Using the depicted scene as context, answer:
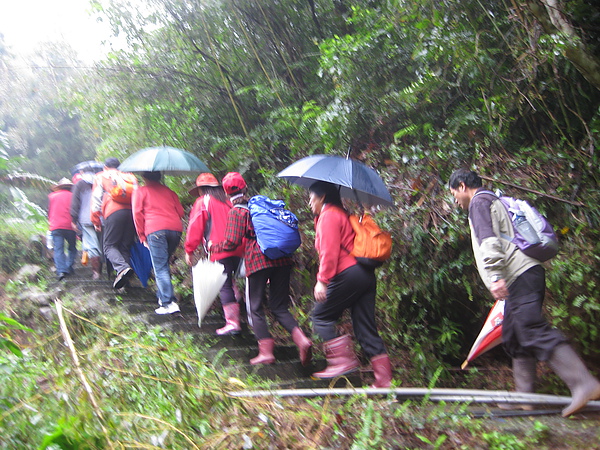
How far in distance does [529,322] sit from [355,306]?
154cm

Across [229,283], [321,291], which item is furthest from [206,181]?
[321,291]

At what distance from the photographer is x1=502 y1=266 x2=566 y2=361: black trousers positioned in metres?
3.79

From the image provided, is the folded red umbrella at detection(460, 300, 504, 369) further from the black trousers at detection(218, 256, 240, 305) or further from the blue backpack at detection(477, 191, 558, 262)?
the black trousers at detection(218, 256, 240, 305)

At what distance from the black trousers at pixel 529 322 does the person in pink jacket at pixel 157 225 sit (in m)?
4.08

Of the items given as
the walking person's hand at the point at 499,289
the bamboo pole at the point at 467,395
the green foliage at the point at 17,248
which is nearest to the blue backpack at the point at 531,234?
the walking person's hand at the point at 499,289

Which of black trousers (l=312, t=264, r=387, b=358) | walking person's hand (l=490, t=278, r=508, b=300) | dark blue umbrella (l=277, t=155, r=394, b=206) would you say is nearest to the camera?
walking person's hand (l=490, t=278, r=508, b=300)

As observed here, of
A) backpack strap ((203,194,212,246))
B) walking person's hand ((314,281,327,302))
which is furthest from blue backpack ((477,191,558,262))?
backpack strap ((203,194,212,246))

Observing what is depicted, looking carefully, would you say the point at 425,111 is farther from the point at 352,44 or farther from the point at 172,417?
the point at 172,417

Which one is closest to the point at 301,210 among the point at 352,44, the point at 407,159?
the point at 407,159

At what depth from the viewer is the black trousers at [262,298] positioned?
207 inches

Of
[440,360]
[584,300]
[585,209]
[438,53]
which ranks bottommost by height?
[440,360]

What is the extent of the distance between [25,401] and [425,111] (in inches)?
220

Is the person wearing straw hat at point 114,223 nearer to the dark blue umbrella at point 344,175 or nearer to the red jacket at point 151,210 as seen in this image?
the red jacket at point 151,210

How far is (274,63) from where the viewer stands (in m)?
8.93
